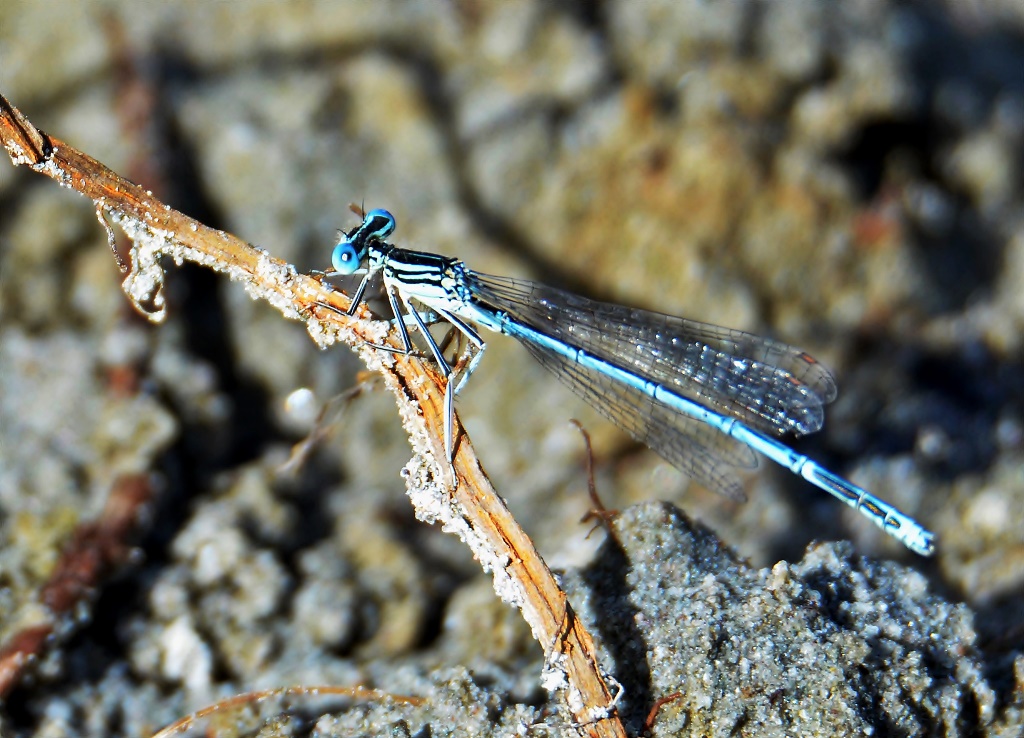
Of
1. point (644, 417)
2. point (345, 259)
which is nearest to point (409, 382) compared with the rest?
point (345, 259)

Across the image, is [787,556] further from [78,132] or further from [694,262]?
[78,132]

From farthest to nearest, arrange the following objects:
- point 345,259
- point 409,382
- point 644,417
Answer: point 644,417, point 345,259, point 409,382

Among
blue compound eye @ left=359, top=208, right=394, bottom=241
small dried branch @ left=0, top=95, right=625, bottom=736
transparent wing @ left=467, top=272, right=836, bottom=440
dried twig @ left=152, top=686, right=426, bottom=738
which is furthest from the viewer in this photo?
transparent wing @ left=467, top=272, right=836, bottom=440

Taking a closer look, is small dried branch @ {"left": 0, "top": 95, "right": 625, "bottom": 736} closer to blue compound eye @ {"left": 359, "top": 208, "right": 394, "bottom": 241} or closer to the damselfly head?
the damselfly head

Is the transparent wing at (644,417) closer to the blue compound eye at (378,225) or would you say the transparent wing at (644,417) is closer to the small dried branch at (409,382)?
the blue compound eye at (378,225)

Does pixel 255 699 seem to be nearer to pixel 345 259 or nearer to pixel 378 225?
pixel 345 259

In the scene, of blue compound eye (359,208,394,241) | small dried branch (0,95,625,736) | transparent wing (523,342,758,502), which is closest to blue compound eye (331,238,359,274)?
blue compound eye (359,208,394,241)
